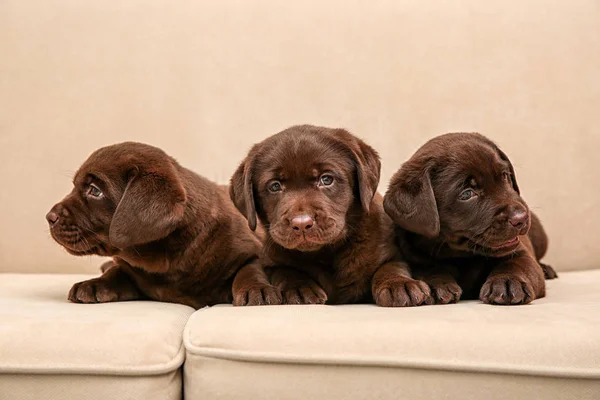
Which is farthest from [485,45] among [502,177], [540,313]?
[540,313]

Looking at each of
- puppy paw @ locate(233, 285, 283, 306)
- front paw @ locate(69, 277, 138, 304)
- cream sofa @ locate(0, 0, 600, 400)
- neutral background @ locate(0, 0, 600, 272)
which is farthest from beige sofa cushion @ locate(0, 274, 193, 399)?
neutral background @ locate(0, 0, 600, 272)

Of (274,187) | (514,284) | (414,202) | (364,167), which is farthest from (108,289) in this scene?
(514,284)

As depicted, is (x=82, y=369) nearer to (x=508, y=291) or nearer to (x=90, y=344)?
(x=90, y=344)

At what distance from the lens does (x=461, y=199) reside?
3031 mm

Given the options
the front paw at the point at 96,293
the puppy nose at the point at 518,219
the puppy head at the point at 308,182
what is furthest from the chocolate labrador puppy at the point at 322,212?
the front paw at the point at 96,293

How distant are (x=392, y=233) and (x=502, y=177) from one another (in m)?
0.56

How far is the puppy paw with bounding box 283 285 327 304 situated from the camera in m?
2.90

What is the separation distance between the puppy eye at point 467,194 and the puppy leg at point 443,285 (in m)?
0.34

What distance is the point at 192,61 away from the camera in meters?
4.53

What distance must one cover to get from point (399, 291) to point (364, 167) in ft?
2.05

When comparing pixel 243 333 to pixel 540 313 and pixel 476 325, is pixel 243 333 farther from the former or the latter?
pixel 540 313

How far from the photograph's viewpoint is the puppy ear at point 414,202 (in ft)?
9.81

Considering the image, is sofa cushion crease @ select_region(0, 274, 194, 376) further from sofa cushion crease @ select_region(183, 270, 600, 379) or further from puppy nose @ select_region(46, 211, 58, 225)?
puppy nose @ select_region(46, 211, 58, 225)

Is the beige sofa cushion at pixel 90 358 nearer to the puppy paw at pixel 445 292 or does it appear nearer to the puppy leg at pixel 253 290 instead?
the puppy leg at pixel 253 290
